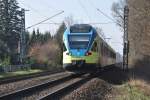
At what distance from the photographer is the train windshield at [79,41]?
32034 mm

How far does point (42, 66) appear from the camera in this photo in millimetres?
68188

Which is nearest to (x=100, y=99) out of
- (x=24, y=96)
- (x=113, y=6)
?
(x=24, y=96)

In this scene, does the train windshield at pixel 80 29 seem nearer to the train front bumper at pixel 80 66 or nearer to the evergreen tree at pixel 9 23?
the train front bumper at pixel 80 66

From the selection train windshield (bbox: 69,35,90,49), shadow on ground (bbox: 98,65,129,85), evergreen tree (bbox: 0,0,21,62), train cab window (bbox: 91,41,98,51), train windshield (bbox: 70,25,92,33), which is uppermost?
evergreen tree (bbox: 0,0,21,62)

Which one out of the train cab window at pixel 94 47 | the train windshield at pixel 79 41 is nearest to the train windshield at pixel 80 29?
the train windshield at pixel 79 41

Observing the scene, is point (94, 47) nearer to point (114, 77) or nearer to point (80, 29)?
point (80, 29)

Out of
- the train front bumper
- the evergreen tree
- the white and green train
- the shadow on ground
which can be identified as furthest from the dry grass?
the white and green train

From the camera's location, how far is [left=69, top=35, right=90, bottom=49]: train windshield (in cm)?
3203

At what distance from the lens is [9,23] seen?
108938 millimetres

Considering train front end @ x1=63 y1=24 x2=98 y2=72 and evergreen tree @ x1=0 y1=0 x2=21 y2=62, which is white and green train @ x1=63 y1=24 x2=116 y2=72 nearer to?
train front end @ x1=63 y1=24 x2=98 y2=72

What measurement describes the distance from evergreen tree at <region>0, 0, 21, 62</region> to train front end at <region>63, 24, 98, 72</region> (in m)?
69.7

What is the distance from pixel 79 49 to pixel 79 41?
A: 610 mm

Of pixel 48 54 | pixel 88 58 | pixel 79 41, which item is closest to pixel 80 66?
pixel 88 58

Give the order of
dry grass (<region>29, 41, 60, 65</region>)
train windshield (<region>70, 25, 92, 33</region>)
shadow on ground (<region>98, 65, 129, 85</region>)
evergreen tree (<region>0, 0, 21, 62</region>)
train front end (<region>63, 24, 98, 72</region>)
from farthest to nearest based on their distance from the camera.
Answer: evergreen tree (<region>0, 0, 21, 62</region>)
dry grass (<region>29, 41, 60, 65</region>)
train windshield (<region>70, 25, 92, 33</region>)
shadow on ground (<region>98, 65, 129, 85</region>)
train front end (<region>63, 24, 98, 72</region>)
